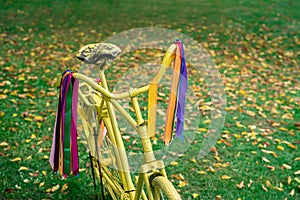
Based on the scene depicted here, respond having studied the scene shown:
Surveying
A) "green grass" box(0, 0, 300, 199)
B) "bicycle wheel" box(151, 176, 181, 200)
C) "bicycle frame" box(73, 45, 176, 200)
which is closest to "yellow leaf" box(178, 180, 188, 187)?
"green grass" box(0, 0, 300, 199)

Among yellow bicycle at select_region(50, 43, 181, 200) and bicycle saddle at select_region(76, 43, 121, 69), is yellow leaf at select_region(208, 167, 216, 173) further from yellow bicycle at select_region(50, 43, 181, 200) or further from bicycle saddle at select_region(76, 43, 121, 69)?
bicycle saddle at select_region(76, 43, 121, 69)

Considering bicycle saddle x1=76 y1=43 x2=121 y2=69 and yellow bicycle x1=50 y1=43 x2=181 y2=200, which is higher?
bicycle saddle x1=76 y1=43 x2=121 y2=69

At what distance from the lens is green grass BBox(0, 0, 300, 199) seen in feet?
12.9

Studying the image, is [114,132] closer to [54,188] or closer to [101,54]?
[101,54]

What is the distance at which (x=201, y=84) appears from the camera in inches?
251

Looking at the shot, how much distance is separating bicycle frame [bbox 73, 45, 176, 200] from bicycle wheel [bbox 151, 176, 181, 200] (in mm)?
37

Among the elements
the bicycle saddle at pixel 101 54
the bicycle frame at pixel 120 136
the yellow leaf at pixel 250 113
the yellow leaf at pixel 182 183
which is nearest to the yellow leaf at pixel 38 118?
the yellow leaf at pixel 182 183

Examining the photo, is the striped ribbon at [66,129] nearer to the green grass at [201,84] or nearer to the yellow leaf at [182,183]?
the green grass at [201,84]

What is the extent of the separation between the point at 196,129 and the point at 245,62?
2899 millimetres

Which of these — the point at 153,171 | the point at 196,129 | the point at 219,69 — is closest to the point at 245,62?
the point at 219,69

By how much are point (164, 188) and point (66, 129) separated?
0.81 meters

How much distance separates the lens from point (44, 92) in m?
5.85

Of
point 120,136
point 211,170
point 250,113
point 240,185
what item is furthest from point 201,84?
point 120,136

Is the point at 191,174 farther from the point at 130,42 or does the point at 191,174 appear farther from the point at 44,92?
the point at 130,42
